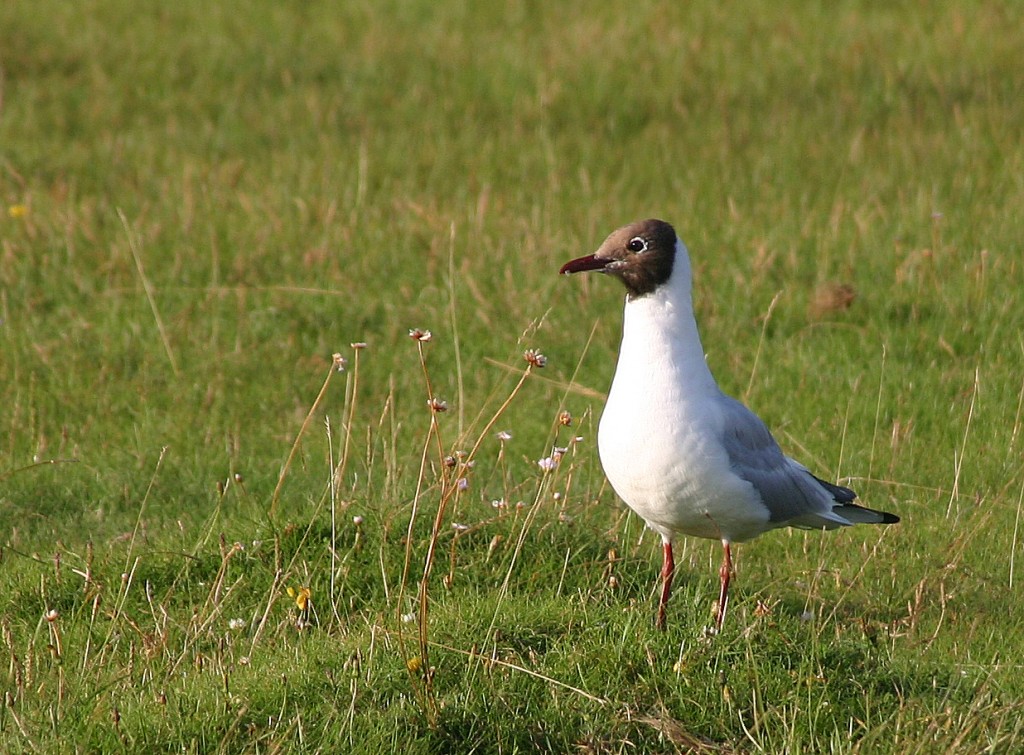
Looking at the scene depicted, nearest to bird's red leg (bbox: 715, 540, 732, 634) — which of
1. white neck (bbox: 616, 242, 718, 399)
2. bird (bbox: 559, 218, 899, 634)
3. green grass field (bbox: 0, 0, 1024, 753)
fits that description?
bird (bbox: 559, 218, 899, 634)

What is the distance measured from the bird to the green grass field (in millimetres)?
356

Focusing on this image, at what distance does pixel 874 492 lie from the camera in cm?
647

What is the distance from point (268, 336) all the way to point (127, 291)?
95cm

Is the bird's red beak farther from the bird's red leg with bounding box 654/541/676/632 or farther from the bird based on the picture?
the bird's red leg with bounding box 654/541/676/632

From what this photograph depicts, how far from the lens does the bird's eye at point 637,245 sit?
5.01 m

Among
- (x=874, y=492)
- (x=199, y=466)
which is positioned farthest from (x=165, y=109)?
(x=874, y=492)

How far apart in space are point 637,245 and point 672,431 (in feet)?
2.16

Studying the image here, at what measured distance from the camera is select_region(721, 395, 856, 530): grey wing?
498 cm

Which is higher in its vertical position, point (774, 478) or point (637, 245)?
point (637, 245)

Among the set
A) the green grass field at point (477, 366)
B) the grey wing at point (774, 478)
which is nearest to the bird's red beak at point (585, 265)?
the grey wing at point (774, 478)

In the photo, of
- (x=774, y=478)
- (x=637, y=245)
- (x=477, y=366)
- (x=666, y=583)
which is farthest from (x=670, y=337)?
(x=477, y=366)

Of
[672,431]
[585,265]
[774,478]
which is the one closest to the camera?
[672,431]

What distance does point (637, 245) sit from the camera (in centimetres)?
503

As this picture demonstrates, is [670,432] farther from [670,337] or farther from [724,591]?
[724,591]
